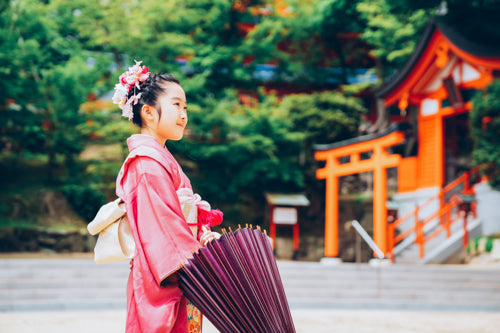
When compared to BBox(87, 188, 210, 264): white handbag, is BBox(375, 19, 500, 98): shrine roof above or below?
above

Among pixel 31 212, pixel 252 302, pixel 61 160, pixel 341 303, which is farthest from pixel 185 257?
pixel 61 160

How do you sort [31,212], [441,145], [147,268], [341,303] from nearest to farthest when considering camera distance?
[147,268]
[341,303]
[441,145]
[31,212]

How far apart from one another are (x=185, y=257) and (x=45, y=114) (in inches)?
639

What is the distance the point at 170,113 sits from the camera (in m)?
2.25

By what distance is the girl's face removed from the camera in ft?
7.37

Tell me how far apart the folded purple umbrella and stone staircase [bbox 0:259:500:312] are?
296 inches

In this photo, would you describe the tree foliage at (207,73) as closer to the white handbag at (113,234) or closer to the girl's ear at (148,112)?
the girl's ear at (148,112)

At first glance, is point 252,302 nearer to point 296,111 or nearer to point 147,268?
point 147,268

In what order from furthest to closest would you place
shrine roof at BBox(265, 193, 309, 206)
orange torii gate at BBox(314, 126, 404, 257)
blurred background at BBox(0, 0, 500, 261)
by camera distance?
1. shrine roof at BBox(265, 193, 309, 206)
2. blurred background at BBox(0, 0, 500, 261)
3. orange torii gate at BBox(314, 126, 404, 257)

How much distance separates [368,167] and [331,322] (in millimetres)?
6547

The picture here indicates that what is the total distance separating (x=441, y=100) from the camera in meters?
16.4

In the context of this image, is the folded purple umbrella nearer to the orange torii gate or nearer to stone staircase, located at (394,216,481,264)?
the orange torii gate

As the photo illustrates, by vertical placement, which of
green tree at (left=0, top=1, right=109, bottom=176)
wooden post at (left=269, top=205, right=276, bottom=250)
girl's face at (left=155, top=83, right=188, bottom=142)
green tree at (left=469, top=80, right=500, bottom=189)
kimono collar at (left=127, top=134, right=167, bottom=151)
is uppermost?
green tree at (left=0, top=1, right=109, bottom=176)

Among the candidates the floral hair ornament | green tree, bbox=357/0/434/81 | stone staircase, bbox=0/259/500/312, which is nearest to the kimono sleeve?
the floral hair ornament
